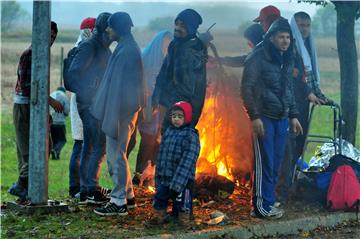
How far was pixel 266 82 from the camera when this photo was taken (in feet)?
26.8

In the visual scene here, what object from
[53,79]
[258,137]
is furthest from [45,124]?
[53,79]

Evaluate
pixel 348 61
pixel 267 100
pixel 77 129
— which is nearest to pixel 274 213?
pixel 267 100

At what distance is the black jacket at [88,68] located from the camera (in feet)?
26.7

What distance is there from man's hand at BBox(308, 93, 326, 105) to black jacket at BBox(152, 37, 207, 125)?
70.6 inches

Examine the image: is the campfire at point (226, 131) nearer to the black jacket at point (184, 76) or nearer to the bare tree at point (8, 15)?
the black jacket at point (184, 76)

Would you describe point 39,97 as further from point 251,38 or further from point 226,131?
point 251,38

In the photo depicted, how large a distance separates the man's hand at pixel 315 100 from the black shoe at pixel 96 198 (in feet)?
9.58

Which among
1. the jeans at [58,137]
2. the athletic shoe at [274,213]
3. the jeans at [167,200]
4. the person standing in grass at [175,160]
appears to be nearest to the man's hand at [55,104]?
the person standing in grass at [175,160]

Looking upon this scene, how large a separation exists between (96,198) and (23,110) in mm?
1319

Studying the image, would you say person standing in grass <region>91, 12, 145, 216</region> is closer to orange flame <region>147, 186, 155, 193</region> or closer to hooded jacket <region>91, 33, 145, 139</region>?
hooded jacket <region>91, 33, 145, 139</region>

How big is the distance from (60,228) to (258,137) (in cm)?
246

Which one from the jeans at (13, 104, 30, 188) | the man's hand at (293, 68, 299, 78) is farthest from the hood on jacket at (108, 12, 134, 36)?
the man's hand at (293, 68, 299, 78)

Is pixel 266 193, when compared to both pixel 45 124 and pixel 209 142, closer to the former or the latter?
pixel 209 142

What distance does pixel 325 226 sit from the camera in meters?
8.43
